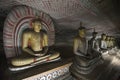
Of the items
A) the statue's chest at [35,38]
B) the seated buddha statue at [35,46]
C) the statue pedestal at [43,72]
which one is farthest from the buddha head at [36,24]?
the statue pedestal at [43,72]

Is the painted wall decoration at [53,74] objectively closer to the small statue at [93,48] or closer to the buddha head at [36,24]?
the buddha head at [36,24]

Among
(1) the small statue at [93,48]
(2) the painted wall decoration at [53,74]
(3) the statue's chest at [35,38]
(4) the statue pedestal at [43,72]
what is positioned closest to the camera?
(4) the statue pedestal at [43,72]

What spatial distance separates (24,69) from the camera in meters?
2.08

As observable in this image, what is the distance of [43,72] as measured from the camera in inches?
81.1

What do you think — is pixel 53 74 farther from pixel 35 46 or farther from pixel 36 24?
pixel 36 24

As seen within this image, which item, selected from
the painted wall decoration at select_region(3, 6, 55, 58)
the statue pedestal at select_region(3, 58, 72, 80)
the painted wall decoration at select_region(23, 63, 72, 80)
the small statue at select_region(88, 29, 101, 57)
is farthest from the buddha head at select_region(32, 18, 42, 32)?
the small statue at select_region(88, 29, 101, 57)

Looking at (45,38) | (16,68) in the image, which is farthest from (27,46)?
(16,68)

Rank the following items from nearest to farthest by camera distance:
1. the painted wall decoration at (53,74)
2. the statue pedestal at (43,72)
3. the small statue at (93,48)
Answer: the statue pedestal at (43,72)
the painted wall decoration at (53,74)
the small statue at (93,48)

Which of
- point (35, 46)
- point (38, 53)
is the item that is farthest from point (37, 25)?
point (38, 53)

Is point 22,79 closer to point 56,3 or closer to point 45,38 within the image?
point 45,38

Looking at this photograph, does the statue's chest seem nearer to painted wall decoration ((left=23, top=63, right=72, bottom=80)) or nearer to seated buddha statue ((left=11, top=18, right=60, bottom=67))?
seated buddha statue ((left=11, top=18, right=60, bottom=67))

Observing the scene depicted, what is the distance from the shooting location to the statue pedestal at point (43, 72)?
6.11ft

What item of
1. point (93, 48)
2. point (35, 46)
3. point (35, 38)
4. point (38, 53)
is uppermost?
point (35, 38)

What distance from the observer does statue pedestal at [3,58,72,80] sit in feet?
6.11
